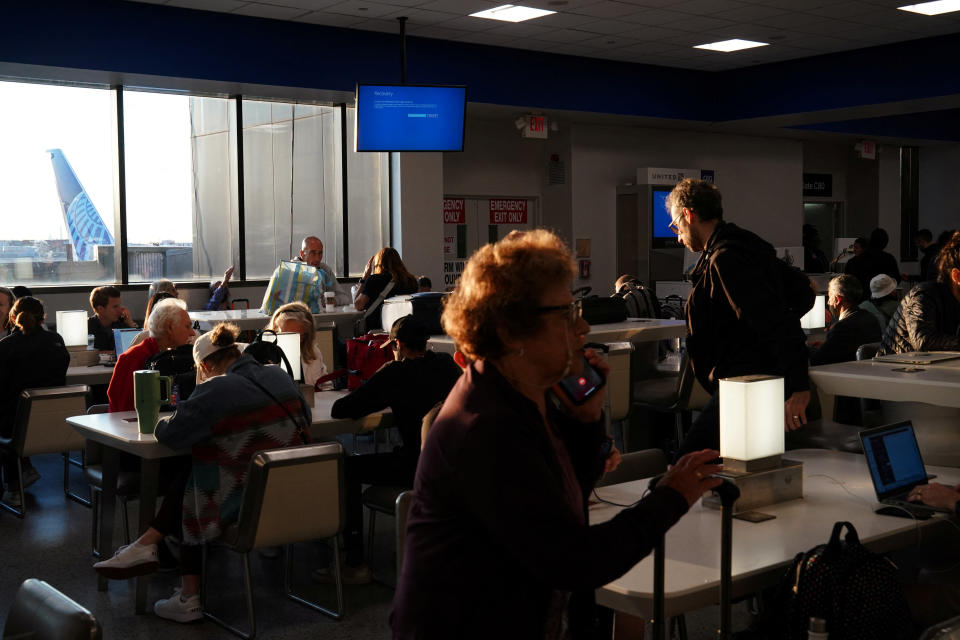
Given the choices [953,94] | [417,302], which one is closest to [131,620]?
[417,302]

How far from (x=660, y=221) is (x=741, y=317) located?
973 cm

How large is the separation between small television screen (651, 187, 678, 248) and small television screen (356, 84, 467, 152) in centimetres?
398

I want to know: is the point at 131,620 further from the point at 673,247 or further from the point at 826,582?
the point at 673,247

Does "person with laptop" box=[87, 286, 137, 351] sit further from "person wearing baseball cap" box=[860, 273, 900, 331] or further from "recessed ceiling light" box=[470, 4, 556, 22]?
"person wearing baseball cap" box=[860, 273, 900, 331]

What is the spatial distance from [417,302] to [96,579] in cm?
262

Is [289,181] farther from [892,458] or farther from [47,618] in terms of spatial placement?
[47,618]

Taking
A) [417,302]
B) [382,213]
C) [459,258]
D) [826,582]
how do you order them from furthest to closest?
[459,258]
[382,213]
[417,302]
[826,582]

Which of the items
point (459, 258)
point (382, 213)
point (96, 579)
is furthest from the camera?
point (459, 258)

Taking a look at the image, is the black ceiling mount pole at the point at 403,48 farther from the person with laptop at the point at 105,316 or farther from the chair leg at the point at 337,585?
the chair leg at the point at 337,585

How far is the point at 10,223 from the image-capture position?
369 inches

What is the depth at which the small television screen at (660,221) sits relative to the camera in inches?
507

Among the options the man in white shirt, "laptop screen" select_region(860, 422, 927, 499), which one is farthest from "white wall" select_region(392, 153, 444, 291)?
"laptop screen" select_region(860, 422, 927, 499)

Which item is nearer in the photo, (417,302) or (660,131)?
(417,302)

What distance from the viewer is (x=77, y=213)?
9.71 metres
